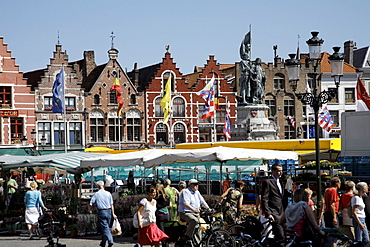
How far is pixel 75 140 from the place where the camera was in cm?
5053

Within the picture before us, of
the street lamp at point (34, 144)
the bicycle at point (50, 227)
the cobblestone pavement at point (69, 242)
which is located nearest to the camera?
the bicycle at point (50, 227)

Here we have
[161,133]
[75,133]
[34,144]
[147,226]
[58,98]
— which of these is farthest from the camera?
[161,133]

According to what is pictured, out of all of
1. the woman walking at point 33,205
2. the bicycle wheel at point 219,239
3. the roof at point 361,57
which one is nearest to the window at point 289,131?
the roof at point 361,57

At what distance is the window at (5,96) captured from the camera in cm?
4825

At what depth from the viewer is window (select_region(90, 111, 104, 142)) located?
51375 mm

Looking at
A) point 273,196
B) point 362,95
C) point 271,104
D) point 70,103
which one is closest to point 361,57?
point 271,104

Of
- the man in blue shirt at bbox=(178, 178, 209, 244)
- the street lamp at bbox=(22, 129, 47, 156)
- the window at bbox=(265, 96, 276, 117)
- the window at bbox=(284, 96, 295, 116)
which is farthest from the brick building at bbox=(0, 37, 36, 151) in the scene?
the man in blue shirt at bbox=(178, 178, 209, 244)

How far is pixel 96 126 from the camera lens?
51.5 m

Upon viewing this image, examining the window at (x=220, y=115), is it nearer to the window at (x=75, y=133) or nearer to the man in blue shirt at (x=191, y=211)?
the window at (x=75, y=133)

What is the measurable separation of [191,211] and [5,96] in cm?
3807

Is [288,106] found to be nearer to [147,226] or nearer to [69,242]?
[69,242]

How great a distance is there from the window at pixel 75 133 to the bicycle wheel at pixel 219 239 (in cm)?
3922

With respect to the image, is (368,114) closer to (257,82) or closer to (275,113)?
(257,82)

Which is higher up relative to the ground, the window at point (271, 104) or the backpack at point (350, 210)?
the window at point (271, 104)
